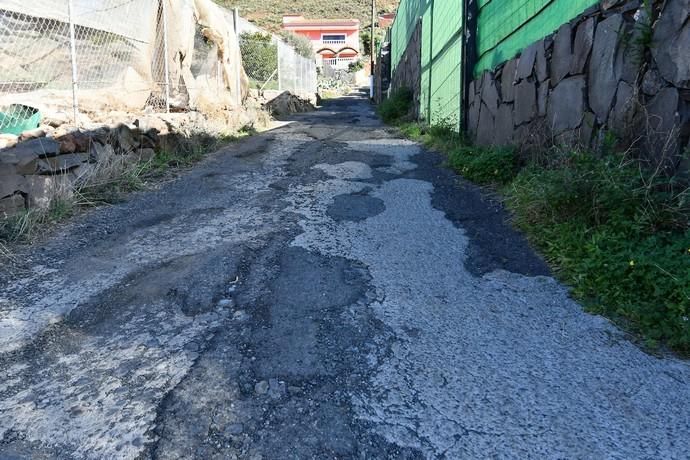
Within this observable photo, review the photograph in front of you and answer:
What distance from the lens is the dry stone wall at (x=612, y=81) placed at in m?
3.12

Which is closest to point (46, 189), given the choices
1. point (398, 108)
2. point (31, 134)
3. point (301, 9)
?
point (31, 134)

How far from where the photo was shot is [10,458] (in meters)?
1.89

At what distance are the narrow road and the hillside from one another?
48.1 metres

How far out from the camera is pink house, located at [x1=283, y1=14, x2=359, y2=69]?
156ft

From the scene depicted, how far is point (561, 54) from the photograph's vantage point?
445 centimetres

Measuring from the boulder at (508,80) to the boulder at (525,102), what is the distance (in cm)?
17

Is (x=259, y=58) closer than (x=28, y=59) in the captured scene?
No

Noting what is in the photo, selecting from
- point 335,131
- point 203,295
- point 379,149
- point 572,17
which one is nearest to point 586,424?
point 203,295

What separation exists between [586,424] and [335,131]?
889cm

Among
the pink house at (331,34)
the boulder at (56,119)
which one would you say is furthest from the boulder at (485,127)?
the pink house at (331,34)

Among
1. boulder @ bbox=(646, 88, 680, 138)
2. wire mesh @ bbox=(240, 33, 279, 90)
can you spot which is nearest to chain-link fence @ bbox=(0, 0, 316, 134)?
wire mesh @ bbox=(240, 33, 279, 90)

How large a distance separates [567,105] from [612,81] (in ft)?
2.16

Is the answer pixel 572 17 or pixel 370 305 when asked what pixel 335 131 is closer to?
pixel 572 17

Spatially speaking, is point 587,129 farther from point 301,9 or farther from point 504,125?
point 301,9
